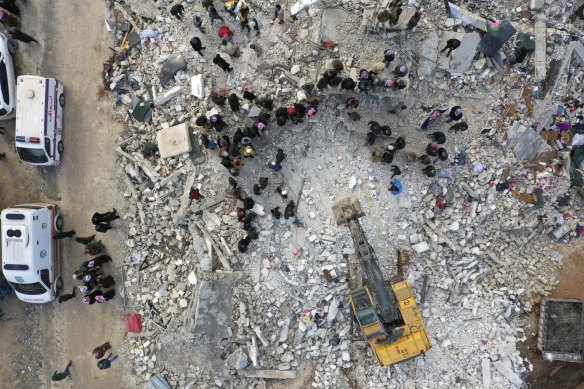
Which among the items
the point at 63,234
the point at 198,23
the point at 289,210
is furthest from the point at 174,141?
the point at 63,234

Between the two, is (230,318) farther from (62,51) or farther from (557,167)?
(557,167)

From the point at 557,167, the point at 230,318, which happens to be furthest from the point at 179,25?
the point at 557,167

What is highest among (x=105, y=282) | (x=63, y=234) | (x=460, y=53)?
(x=460, y=53)

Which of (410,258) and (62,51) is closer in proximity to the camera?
(410,258)

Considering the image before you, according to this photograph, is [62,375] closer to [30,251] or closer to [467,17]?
[30,251]

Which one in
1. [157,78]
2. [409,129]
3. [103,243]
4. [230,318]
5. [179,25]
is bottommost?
[230,318]

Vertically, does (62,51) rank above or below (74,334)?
above
